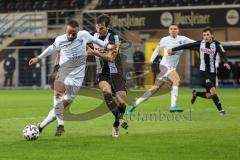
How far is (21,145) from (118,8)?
3095 cm

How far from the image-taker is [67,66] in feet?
42.1

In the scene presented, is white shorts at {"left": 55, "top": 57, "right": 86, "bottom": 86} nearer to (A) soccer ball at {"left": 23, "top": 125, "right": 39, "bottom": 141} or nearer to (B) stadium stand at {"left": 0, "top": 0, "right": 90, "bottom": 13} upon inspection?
(A) soccer ball at {"left": 23, "top": 125, "right": 39, "bottom": 141}

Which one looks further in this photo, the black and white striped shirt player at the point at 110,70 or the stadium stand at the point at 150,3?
the stadium stand at the point at 150,3

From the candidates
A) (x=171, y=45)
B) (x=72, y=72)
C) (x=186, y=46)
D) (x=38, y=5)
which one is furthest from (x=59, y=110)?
(x=38, y=5)

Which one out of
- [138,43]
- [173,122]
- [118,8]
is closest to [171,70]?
[173,122]

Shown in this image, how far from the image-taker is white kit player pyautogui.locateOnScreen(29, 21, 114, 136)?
12445 mm

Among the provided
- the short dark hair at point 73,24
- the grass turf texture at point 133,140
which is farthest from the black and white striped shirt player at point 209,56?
the short dark hair at point 73,24

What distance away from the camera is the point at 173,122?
15336 mm

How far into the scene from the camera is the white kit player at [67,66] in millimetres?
12445

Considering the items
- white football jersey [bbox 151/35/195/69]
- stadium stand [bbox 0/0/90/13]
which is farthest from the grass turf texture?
stadium stand [bbox 0/0/90/13]

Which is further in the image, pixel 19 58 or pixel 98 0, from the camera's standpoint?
pixel 98 0

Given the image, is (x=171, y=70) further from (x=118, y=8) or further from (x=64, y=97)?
(x=118, y=8)

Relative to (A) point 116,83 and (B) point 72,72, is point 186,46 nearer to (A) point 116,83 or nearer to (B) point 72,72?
(A) point 116,83

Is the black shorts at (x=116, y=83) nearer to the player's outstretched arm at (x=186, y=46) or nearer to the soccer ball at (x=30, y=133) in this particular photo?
the soccer ball at (x=30, y=133)
